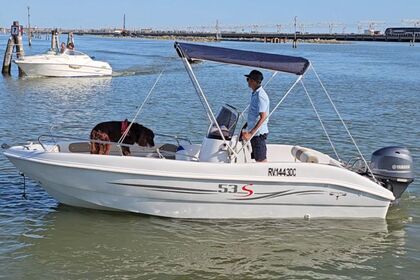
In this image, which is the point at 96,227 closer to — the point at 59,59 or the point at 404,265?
the point at 404,265

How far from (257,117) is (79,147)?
3098mm

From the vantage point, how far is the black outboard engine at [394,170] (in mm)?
9305

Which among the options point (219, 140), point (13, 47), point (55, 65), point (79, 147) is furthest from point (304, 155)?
point (13, 47)

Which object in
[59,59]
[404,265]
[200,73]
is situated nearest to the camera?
[404,265]

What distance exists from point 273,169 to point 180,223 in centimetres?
164

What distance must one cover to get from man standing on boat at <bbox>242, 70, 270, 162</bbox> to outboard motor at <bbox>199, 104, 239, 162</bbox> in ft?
0.94

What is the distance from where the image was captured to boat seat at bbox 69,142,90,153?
9.95 meters

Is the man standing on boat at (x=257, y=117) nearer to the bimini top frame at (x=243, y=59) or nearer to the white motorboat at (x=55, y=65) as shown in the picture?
the bimini top frame at (x=243, y=59)

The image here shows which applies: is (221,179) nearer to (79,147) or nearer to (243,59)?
(243,59)

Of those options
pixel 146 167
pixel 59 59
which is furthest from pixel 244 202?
pixel 59 59

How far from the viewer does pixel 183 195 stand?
8781mm

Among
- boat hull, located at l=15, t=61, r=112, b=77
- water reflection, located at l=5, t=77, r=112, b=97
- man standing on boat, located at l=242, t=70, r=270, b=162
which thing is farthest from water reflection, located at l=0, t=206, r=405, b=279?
boat hull, located at l=15, t=61, r=112, b=77

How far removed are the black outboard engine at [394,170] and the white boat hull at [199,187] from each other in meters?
0.30

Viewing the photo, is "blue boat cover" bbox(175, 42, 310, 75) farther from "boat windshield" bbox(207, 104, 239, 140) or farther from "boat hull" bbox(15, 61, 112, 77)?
"boat hull" bbox(15, 61, 112, 77)
